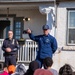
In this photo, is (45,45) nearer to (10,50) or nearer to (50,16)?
(10,50)

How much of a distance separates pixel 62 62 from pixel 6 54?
3970 mm

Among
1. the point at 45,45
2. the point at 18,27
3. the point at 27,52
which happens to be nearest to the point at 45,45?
the point at 45,45

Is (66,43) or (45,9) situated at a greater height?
(45,9)

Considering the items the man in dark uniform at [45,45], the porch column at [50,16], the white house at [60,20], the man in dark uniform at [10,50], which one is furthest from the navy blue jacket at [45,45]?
the porch column at [50,16]

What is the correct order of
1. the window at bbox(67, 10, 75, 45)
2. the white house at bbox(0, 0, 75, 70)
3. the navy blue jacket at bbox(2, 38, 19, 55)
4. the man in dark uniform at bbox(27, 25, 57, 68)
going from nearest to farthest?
the man in dark uniform at bbox(27, 25, 57, 68), the navy blue jacket at bbox(2, 38, 19, 55), the white house at bbox(0, 0, 75, 70), the window at bbox(67, 10, 75, 45)

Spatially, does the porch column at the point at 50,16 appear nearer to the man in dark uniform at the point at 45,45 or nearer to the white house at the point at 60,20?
the white house at the point at 60,20

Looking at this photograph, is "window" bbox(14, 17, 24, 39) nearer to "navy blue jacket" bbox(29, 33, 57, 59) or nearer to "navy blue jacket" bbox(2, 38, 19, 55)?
"navy blue jacket" bbox(2, 38, 19, 55)

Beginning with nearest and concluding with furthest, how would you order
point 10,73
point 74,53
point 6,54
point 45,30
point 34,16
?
point 10,73 → point 45,30 → point 6,54 → point 74,53 → point 34,16

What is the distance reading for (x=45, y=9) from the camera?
50.2 ft

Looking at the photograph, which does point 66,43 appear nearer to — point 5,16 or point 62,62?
point 62,62

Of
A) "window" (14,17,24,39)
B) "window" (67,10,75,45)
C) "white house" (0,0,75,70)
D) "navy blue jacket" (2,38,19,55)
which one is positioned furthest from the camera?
"window" (14,17,24,39)

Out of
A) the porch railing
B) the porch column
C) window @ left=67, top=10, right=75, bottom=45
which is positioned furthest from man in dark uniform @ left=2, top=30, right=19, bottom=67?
window @ left=67, top=10, right=75, bottom=45

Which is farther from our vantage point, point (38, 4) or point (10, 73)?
point (38, 4)

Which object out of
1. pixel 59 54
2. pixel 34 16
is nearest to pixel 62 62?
pixel 59 54
